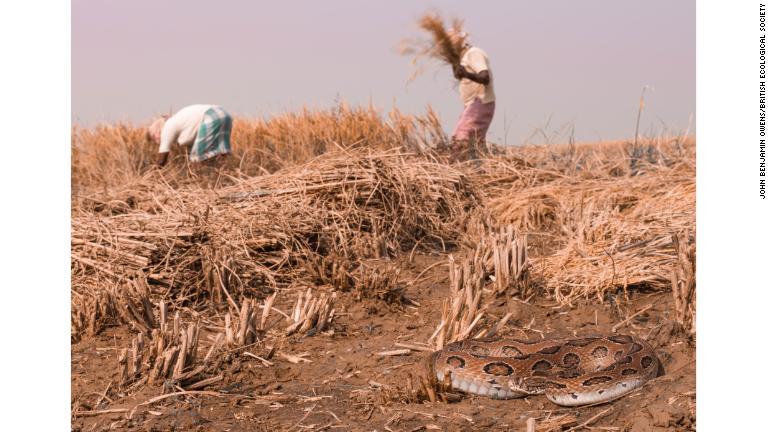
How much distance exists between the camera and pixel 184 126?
1357 centimetres

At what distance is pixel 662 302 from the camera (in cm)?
605

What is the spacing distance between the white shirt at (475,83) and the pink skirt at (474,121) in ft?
0.30

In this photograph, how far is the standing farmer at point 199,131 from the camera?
13.4 meters

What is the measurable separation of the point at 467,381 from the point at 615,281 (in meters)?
2.20

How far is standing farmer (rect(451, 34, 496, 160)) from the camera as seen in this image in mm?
12023

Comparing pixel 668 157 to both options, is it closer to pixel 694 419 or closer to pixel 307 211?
pixel 307 211

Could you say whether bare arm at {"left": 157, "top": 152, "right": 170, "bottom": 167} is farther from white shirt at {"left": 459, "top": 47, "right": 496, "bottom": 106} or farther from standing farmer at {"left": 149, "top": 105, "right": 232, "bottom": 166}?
white shirt at {"left": 459, "top": 47, "right": 496, "bottom": 106}

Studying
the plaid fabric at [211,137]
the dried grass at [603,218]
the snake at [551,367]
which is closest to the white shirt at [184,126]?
the plaid fabric at [211,137]

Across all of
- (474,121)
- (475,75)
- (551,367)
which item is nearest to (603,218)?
(551,367)

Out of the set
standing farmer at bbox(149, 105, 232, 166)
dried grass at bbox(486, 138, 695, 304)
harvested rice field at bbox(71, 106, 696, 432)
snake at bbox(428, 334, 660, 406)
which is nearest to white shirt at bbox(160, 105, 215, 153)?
standing farmer at bbox(149, 105, 232, 166)

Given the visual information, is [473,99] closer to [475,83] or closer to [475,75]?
[475,83]

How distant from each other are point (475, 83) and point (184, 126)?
184 inches

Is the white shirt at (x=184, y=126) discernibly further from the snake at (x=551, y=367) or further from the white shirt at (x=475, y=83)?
the snake at (x=551, y=367)

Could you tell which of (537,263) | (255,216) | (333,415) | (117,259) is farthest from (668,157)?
(333,415)
